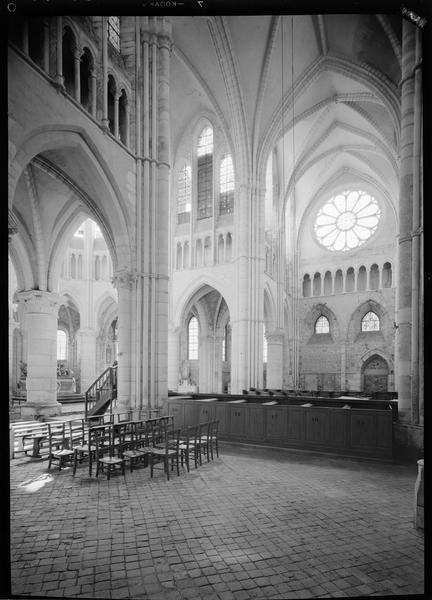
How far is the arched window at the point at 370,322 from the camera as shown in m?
28.9

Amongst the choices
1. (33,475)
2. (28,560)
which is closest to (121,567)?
(28,560)

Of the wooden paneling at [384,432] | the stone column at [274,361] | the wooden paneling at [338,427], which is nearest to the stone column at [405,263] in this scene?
the wooden paneling at [384,432]

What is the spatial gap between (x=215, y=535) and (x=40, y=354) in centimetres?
1176

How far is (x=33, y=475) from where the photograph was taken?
7.28 m

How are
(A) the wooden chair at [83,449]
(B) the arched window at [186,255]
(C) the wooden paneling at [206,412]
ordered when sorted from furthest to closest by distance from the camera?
(B) the arched window at [186,255] → (C) the wooden paneling at [206,412] → (A) the wooden chair at [83,449]

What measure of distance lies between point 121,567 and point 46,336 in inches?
481

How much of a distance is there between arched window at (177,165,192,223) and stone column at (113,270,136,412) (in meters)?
12.8

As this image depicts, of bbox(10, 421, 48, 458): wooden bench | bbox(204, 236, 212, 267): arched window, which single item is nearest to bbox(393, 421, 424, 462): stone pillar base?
bbox(10, 421, 48, 458): wooden bench

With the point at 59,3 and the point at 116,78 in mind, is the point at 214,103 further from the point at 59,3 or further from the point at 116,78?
the point at 59,3

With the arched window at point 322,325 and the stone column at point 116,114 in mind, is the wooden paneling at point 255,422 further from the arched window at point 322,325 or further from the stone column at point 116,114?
the arched window at point 322,325

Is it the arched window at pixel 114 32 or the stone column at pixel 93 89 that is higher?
the arched window at pixel 114 32

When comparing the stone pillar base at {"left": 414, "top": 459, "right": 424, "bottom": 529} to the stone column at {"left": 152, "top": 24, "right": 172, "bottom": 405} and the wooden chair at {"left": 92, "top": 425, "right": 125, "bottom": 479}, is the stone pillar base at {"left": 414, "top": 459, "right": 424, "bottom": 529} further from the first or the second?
the stone column at {"left": 152, "top": 24, "right": 172, "bottom": 405}

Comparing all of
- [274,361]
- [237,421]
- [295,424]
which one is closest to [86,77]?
[237,421]

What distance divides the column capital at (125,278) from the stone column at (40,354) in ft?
15.4
